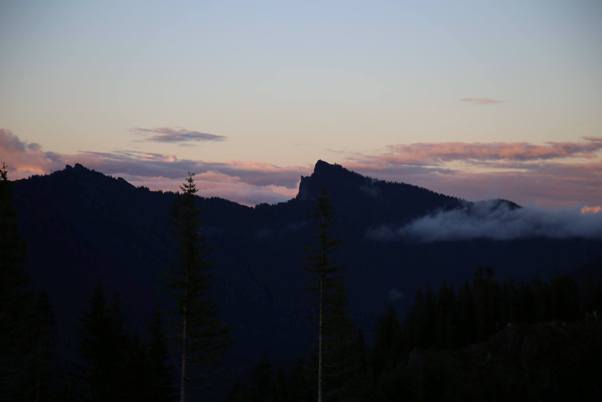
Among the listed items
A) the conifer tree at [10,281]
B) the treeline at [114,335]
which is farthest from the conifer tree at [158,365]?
the conifer tree at [10,281]

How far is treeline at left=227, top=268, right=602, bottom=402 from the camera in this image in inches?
2785

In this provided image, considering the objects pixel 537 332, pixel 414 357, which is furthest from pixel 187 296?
pixel 537 332

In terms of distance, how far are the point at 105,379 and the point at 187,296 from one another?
14267 mm

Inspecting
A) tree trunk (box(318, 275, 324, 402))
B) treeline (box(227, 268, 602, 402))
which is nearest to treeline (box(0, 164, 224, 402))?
tree trunk (box(318, 275, 324, 402))

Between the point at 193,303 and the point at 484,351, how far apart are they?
194 feet

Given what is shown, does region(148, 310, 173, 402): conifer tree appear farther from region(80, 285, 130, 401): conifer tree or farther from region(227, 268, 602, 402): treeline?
A: region(227, 268, 602, 402): treeline

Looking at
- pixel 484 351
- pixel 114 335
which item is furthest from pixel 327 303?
pixel 484 351

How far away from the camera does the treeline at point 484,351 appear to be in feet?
232

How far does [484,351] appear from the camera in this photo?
9056cm

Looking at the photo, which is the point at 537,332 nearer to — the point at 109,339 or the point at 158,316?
the point at 158,316

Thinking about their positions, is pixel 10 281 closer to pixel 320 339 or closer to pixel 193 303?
pixel 193 303

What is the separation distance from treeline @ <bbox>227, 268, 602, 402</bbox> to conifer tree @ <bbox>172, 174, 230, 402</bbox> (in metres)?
8.35

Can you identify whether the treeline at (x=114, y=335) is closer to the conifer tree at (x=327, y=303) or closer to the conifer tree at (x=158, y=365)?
the conifer tree at (x=158, y=365)

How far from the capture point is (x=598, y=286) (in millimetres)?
110875
